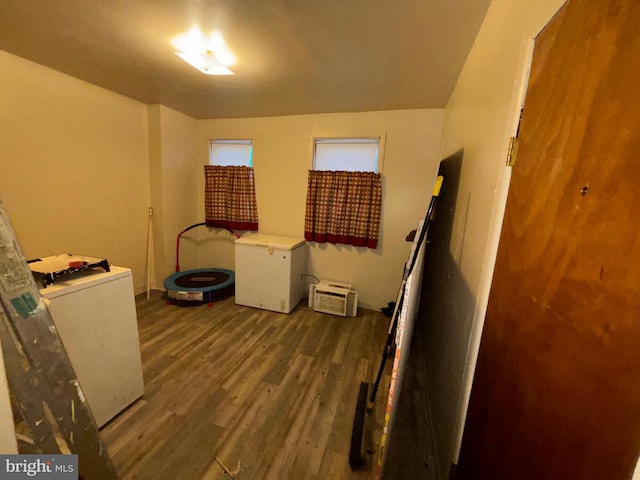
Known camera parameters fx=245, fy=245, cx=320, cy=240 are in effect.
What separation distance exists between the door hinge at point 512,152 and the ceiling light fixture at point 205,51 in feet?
5.74

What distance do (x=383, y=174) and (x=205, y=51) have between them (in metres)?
1.99

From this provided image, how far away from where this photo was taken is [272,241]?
9.61ft

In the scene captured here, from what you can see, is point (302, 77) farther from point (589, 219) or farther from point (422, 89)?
point (589, 219)

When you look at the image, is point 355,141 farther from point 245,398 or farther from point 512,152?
point 245,398

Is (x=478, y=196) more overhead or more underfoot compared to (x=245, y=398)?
more overhead

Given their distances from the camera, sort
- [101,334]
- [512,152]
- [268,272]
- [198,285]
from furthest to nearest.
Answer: [198,285]
[268,272]
[101,334]
[512,152]

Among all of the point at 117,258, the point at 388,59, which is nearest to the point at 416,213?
the point at 388,59

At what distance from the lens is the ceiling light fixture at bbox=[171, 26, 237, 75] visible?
157cm

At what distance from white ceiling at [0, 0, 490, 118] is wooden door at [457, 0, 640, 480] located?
93 cm

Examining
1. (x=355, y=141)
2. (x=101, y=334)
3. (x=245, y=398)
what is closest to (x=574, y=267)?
(x=245, y=398)

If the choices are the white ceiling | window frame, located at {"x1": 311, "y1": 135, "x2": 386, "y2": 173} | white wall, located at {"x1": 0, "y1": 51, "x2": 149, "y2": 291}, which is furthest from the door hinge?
white wall, located at {"x1": 0, "y1": 51, "x2": 149, "y2": 291}

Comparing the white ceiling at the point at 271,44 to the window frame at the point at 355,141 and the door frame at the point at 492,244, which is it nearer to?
the window frame at the point at 355,141

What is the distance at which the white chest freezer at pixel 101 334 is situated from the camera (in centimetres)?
121

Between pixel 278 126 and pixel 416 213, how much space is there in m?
2.01
